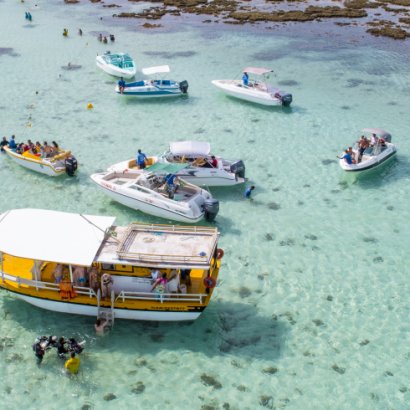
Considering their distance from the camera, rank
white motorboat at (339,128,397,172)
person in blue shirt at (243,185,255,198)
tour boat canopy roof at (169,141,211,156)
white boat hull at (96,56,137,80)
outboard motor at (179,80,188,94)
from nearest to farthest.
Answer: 1. person in blue shirt at (243,185,255,198)
2. tour boat canopy roof at (169,141,211,156)
3. white motorboat at (339,128,397,172)
4. outboard motor at (179,80,188,94)
5. white boat hull at (96,56,137,80)

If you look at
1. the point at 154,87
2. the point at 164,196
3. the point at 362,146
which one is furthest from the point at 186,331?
the point at 154,87

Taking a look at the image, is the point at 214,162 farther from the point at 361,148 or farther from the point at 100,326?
the point at 100,326

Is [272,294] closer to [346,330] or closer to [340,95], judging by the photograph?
[346,330]

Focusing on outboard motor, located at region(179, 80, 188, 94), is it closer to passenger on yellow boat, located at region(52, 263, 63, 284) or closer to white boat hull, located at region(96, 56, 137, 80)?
white boat hull, located at region(96, 56, 137, 80)

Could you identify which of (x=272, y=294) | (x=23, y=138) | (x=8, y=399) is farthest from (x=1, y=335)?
(x=23, y=138)

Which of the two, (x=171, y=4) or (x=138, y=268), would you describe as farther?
(x=171, y=4)

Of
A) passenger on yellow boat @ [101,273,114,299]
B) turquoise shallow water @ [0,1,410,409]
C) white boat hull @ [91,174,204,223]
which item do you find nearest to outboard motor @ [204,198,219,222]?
white boat hull @ [91,174,204,223]
